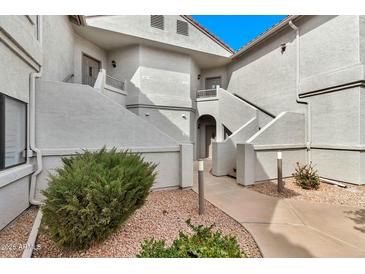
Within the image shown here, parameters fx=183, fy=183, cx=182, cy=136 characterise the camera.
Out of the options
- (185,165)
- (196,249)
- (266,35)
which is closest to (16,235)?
(196,249)

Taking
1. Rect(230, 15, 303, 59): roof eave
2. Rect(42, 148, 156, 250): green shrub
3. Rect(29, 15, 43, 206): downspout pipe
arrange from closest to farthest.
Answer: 1. Rect(42, 148, 156, 250): green shrub
2. Rect(29, 15, 43, 206): downspout pipe
3. Rect(230, 15, 303, 59): roof eave

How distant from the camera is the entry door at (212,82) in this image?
15.1 m

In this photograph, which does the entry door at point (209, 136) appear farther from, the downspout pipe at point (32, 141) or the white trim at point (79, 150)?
the downspout pipe at point (32, 141)

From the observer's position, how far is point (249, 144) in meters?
6.59

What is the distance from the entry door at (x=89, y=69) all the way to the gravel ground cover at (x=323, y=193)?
10268 millimetres

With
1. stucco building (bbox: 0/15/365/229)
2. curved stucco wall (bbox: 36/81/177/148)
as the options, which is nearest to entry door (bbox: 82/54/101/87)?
stucco building (bbox: 0/15/365/229)

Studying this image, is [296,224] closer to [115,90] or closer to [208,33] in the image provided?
[115,90]

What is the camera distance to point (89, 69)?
10.9 metres

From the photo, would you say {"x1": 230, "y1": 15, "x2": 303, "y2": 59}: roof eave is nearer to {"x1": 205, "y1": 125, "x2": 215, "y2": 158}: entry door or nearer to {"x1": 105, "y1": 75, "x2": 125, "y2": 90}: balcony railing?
{"x1": 205, "y1": 125, "x2": 215, "y2": 158}: entry door

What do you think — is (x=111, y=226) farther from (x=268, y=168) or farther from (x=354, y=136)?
(x=354, y=136)

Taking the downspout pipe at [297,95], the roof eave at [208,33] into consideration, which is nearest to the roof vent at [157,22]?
the roof eave at [208,33]

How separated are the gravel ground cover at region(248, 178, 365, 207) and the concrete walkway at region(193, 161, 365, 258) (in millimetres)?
438

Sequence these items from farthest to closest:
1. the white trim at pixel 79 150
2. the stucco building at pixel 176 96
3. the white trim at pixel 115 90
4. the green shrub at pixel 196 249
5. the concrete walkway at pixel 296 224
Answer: the white trim at pixel 115 90
the white trim at pixel 79 150
the stucco building at pixel 176 96
the concrete walkway at pixel 296 224
the green shrub at pixel 196 249

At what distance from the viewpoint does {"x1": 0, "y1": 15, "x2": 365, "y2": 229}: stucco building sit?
174 inches
